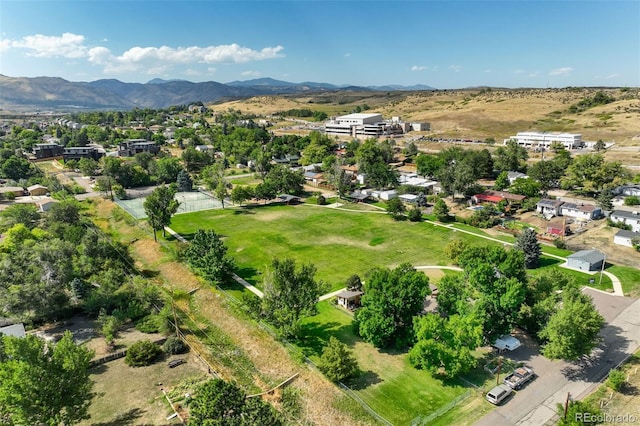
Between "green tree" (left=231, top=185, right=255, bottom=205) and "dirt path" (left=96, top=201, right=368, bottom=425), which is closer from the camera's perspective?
"dirt path" (left=96, top=201, right=368, bottom=425)

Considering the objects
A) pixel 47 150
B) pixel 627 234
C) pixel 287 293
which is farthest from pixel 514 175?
pixel 47 150

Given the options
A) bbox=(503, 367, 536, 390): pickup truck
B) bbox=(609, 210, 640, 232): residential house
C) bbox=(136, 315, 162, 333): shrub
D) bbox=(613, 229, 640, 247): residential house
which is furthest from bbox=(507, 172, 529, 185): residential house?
bbox=(136, 315, 162, 333): shrub

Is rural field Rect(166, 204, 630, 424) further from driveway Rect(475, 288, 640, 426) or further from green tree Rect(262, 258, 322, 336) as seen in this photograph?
green tree Rect(262, 258, 322, 336)

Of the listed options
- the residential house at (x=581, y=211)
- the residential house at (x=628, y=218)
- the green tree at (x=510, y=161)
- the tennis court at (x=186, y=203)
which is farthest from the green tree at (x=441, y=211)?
the tennis court at (x=186, y=203)

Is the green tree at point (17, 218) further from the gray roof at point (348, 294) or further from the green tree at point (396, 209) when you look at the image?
the green tree at point (396, 209)

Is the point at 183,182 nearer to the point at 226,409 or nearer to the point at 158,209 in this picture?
the point at 158,209
